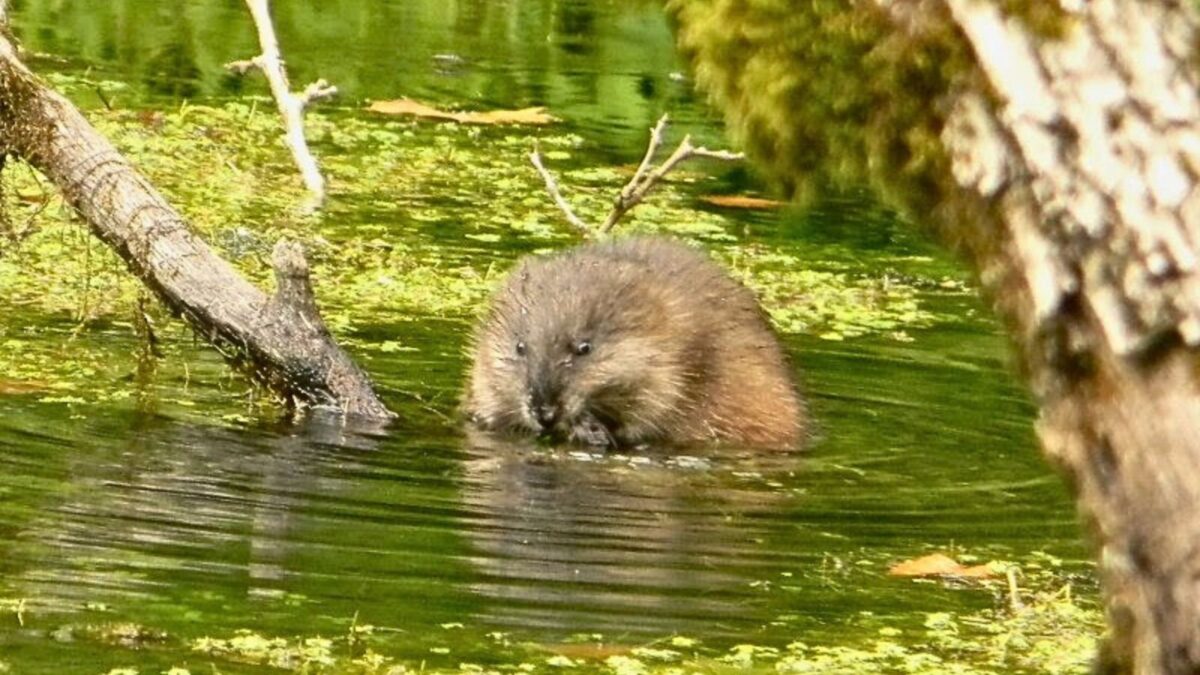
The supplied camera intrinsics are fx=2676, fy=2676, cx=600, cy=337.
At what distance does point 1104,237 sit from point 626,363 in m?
5.33

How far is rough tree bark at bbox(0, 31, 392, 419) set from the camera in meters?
7.46

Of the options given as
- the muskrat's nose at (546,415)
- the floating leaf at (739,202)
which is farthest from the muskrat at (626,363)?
the floating leaf at (739,202)

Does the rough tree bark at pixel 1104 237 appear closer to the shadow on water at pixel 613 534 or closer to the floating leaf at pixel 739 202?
the shadow on water at pixel 613 534

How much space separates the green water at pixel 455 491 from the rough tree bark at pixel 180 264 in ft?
0.52

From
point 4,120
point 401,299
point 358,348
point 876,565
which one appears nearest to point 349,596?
point 876,565

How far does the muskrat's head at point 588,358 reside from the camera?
821cm

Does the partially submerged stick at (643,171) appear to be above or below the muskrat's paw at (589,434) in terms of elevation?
above

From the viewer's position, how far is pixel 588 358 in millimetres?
8344

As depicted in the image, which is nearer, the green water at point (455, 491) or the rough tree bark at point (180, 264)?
the green water at point (455, 491)

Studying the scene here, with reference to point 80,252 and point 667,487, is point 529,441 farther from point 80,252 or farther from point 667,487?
point 80,252

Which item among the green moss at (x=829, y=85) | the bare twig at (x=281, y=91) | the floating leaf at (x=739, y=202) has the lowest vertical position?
the green moss at (x=829, y=85)

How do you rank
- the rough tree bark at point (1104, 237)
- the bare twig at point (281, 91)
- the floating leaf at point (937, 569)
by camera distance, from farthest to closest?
the bare twig at point (281, 91) → the floating leaf at point (937, 569) → the rough tree bark at point (1104, 237)

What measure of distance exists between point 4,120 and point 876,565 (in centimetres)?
285

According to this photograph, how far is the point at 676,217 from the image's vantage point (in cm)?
1177
